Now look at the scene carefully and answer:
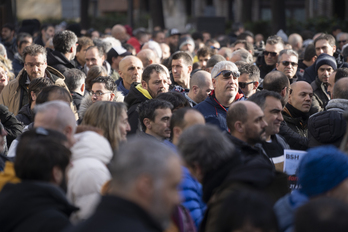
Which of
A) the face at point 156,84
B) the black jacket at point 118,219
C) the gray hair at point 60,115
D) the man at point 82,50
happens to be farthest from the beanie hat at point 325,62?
the black jacket at point 118,219

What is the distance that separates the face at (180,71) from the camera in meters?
7.93

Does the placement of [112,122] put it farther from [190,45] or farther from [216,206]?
[190,45]

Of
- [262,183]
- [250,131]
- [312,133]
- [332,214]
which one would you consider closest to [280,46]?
[312,133]

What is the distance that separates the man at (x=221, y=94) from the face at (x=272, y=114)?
0.85 meters

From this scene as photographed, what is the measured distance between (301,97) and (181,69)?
6.91ft

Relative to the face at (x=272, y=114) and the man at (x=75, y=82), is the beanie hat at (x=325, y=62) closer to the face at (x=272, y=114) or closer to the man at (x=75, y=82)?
the face at (x=272, y=114)

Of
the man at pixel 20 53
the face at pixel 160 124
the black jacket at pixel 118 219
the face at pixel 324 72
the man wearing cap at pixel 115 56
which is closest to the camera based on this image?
the black jacket at pixel 118 219

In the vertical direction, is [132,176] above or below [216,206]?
above

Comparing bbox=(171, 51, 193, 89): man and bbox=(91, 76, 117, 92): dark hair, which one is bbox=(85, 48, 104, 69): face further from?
bbox=(91, 76, 117, 92): dark hair

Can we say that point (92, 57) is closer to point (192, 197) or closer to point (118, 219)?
point (192, 197)

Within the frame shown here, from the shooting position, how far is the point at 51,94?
16.5ft

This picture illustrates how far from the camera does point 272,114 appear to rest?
5.16 metres

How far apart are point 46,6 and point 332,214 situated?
47883mm

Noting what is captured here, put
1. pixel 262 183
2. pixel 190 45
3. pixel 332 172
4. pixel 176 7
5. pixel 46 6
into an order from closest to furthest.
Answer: pixel 332 172
pixel 262 183
pixel 190 45
pixel 176 7
pixel 46 6
